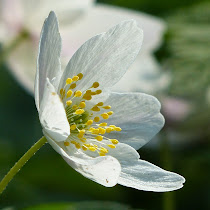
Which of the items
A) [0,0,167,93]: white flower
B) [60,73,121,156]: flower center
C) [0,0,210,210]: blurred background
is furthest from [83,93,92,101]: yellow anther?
[0,0,167,93]: white flower

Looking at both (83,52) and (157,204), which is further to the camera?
(157,204)

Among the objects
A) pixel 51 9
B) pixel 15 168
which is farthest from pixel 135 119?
pixel 51 9

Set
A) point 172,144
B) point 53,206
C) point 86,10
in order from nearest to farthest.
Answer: point 53,206
point 86,10
point 172,144

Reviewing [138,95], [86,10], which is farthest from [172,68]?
[138,95]

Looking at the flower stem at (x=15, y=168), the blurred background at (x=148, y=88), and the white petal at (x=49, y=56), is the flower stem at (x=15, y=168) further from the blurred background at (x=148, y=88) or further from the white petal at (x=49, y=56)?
the blurred background at (x=148, y=88)

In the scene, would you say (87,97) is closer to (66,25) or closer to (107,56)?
(107,56)

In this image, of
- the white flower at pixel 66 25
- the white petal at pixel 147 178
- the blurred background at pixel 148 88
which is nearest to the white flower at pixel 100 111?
the white petal at pixel 147 178

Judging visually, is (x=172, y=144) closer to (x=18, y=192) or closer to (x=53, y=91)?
(x=18, y=192)
